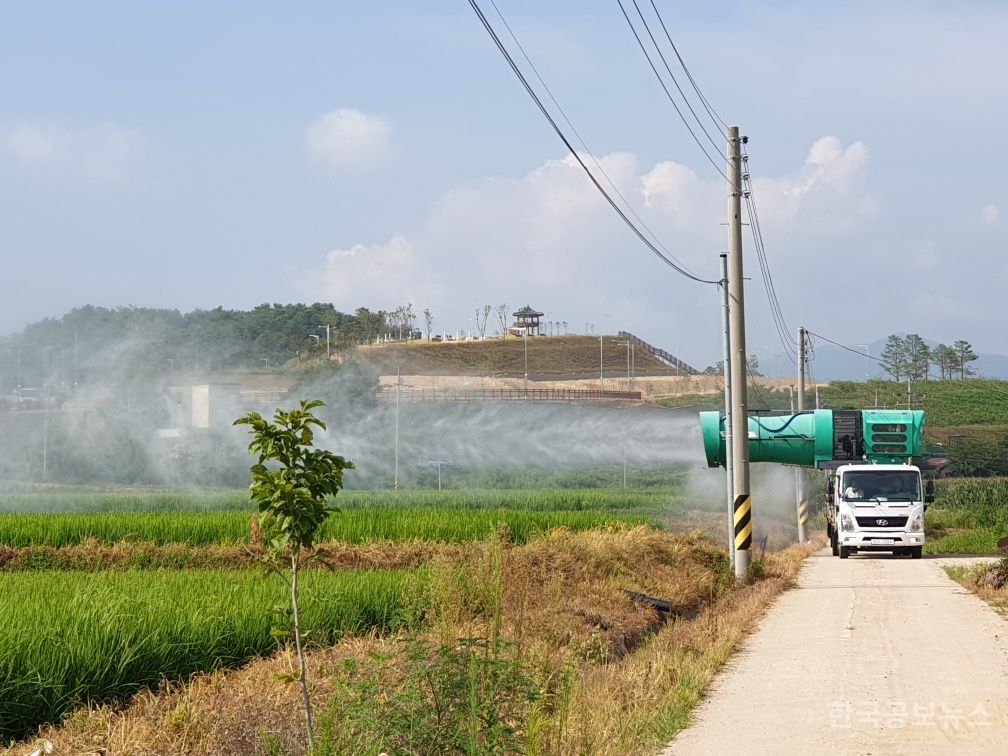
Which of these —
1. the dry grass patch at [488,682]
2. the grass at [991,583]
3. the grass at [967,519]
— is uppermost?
the dry grass patch at [488,682]

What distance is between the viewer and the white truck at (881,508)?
3738 centimetres

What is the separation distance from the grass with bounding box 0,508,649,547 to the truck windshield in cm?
688

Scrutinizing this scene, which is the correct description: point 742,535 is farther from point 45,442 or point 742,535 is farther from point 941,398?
point 941,398

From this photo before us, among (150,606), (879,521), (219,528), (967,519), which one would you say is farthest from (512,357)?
(150,606)

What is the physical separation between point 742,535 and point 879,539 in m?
12.0

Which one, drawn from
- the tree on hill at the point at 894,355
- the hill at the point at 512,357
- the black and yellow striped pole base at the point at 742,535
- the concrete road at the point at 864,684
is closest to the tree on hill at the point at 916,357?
the tree on hill at the point at 894,355

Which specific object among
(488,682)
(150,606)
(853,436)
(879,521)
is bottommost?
(879,521)

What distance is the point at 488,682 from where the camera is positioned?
912cm

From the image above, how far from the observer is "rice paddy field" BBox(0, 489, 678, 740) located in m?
11.8

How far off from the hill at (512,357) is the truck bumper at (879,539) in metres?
105

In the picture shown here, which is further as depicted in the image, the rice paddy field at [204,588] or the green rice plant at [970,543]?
the green rice plant at [970,543]

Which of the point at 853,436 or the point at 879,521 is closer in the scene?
the point at 879,521

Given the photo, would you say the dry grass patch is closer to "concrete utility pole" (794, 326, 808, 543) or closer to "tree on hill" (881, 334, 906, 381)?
"concrete utility pole" (794, 326, 808, 543)

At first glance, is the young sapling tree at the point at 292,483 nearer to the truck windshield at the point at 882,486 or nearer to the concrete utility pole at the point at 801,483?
the truck windshield at the point at 882,486
